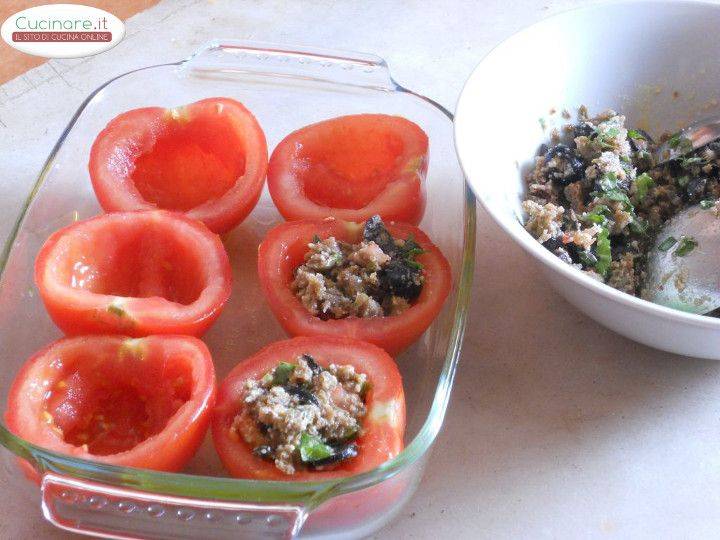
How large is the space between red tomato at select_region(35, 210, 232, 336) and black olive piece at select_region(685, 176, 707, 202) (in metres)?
0.83

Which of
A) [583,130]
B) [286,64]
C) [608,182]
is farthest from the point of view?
[286,64]

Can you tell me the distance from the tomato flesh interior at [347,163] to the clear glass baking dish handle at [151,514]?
69 cm

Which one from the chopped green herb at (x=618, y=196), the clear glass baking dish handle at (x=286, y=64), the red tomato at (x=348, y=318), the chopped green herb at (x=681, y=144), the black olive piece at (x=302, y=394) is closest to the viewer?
the black olive piece at (x=302, y=394)

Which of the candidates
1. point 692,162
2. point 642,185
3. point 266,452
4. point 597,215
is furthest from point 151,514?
point 692,162

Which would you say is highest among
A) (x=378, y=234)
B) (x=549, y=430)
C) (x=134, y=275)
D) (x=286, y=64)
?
(x=286, y=64)

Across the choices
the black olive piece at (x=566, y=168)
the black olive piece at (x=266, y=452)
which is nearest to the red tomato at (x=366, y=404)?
the black olive piece at (x=266, y=452)

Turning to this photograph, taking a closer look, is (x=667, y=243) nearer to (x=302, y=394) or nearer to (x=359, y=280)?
(x=359, y=280)

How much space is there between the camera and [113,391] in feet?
4.30

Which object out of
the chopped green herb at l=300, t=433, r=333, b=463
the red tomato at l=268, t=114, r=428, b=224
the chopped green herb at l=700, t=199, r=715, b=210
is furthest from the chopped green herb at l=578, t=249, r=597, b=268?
the chopped green herb at l=300, t=433, r=333, b=463

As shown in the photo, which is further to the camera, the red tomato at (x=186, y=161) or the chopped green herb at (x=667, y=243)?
the red tomato at (x=186, y=161)

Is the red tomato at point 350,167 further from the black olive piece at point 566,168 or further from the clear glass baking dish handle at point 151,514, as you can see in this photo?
the clear glass baking dish handle at point 151,514

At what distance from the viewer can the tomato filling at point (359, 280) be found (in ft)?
4.44

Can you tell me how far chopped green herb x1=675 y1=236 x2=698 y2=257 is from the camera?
1.37 metres

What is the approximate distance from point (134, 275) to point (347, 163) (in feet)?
1.53
